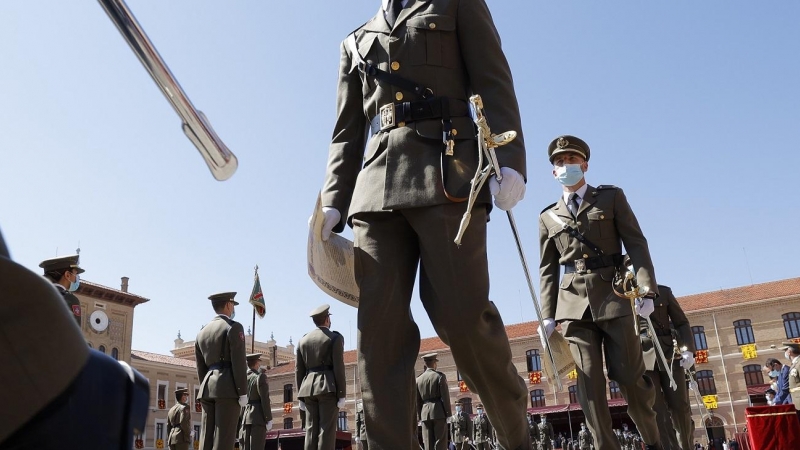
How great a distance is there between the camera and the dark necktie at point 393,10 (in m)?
3.67

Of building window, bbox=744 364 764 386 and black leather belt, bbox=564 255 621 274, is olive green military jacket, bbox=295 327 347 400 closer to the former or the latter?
black leather belt, bbox=564 255 621 274

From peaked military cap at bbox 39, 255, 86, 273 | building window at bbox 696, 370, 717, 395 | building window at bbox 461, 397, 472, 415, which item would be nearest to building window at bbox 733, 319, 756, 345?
building window at bbox 696, 370, 717, 395

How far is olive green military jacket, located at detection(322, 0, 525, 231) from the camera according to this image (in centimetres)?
326

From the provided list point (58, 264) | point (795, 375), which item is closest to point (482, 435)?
point (795, 375)

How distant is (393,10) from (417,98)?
0.59 m

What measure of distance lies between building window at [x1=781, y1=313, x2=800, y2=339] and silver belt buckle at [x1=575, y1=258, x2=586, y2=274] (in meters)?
49.6

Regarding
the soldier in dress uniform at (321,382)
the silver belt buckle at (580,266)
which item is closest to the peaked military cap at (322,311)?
the soldier in dress uniform at (321,382)

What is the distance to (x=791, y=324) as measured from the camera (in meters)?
48.6

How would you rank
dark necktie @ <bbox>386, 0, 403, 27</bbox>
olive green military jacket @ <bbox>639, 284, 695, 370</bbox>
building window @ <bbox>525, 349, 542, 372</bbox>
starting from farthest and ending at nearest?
building window @ <bbox>525, 349, 542, 372</bbox> → olive green military jacket @ <bbox>639, 284, 695, 370</bbox> → dark necktie @ <bbox>386, 0, 403, 27</bbox>

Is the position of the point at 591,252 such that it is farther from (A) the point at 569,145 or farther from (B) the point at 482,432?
(B) the point at 482,432

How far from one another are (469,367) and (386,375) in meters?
0.38

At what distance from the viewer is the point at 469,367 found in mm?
3174

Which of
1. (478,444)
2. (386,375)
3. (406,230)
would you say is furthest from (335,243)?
(478,444)

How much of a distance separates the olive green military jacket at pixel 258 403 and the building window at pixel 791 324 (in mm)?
45665
